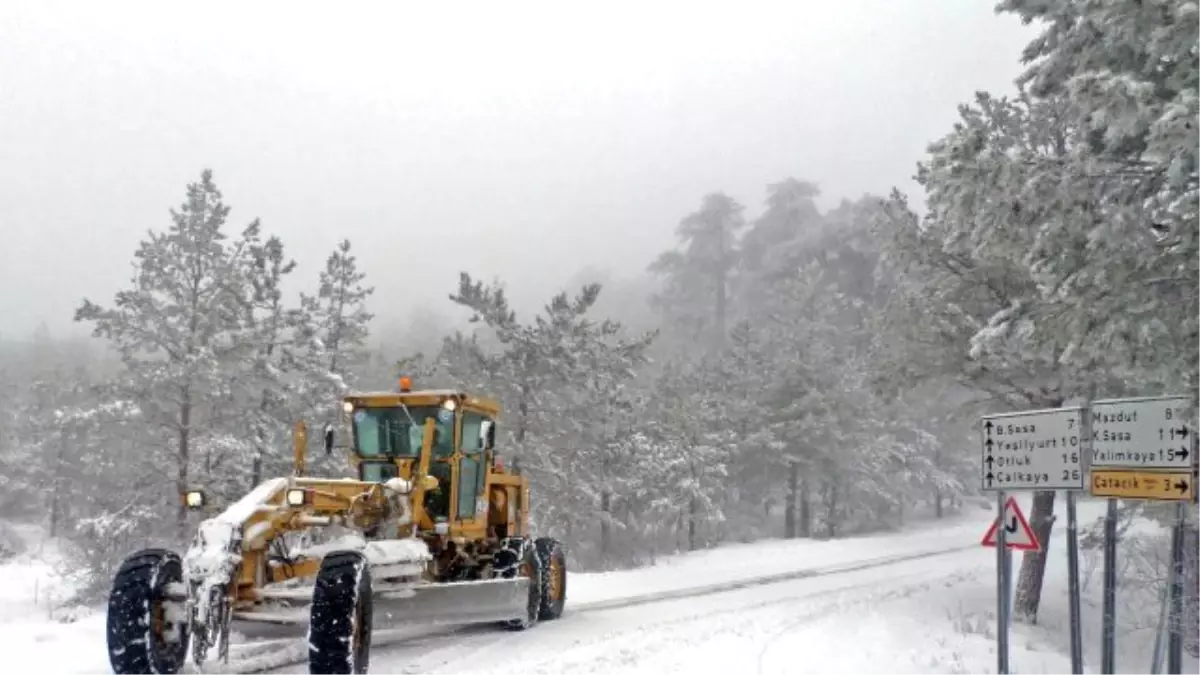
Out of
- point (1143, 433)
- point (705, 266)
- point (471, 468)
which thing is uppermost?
point (705, 266)

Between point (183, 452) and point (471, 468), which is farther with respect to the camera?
point (183, 452)

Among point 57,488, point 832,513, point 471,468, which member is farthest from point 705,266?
point 471,468

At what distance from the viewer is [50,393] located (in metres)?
54.0

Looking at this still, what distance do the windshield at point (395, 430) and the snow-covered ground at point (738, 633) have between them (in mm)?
2211

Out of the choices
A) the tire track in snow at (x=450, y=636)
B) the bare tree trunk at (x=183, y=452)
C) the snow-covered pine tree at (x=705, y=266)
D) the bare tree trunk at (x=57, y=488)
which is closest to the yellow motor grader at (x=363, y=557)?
the tire track in snow at (x=450, y=636)

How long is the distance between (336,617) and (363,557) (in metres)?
0.65

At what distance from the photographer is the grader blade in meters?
9.57

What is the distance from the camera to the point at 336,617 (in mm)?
7777

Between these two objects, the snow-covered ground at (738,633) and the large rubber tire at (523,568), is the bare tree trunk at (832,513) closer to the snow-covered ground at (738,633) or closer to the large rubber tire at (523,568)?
the snow-covered ground at (738,633)

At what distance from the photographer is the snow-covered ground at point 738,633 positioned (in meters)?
9.59

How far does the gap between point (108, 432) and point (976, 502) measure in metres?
45.7

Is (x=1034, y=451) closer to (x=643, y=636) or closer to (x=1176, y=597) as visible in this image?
(x=1176, y=597)

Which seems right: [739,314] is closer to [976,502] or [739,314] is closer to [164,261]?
[976,502]

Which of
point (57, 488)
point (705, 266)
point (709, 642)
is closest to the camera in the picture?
point (709, 642)
